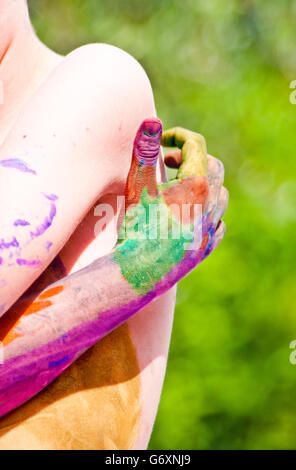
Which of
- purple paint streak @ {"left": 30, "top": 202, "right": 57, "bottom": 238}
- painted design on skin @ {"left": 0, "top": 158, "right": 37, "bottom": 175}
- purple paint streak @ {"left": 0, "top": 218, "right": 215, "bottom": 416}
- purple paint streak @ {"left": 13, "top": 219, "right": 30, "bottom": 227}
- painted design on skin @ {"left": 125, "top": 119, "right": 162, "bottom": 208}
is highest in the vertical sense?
painted design on skin @ {"left": 125, "top": 119, "right": 162, "bottom": 208}

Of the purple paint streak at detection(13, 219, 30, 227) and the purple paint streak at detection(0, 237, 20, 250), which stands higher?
the purple paint streak at detection(13, 219, 30, 227)

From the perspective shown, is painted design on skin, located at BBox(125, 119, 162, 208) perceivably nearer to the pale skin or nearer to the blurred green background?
the pale skin

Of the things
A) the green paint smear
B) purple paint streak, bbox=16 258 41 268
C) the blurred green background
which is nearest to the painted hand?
the green paint smear

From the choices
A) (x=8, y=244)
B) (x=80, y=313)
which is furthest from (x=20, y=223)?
(x=80, y=313)

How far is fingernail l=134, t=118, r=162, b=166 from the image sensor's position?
0.95 metres

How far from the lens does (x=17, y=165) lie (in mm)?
914

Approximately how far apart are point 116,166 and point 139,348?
26cm

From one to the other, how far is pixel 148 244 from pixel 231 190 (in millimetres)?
2563

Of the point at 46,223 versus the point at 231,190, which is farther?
→ the point at 231,190

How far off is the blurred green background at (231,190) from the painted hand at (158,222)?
2.30 meters

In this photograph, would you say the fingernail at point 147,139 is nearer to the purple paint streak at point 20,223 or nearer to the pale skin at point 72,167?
the pale skin at point 72,167

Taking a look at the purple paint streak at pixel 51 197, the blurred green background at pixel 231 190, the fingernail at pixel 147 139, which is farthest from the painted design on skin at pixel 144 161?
the blurred green background at pixel 231 190

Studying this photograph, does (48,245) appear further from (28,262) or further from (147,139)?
(147,139)
